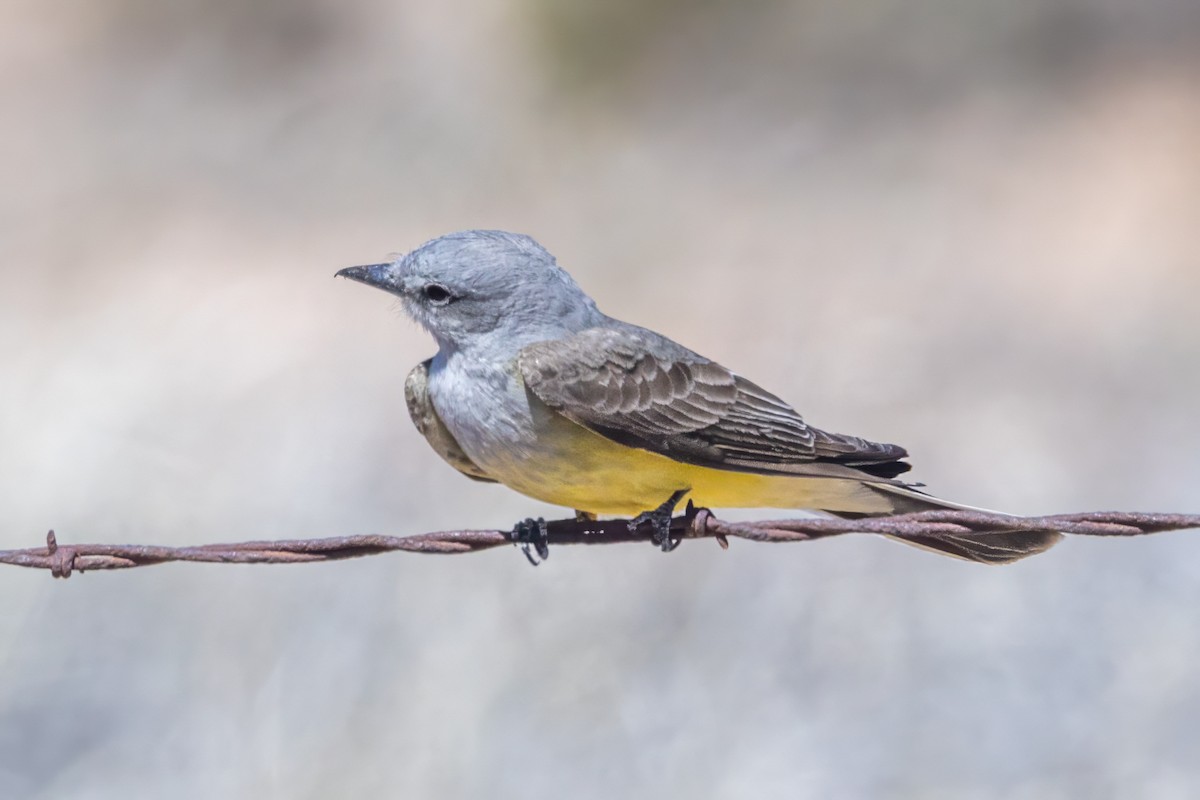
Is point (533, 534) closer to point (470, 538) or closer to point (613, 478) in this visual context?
point (613, 478)

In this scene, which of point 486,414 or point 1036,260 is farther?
point 1036,260

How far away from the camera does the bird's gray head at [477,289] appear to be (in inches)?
203

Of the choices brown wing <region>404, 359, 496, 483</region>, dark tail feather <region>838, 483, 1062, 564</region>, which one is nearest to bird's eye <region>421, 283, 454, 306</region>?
brown wing <region>404, 359, 496, 483</region>

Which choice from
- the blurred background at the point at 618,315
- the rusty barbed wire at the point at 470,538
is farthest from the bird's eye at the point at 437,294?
the blurred background at the point at 618,315

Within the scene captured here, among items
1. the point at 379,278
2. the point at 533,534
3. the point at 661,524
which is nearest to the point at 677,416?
the point at 661,524

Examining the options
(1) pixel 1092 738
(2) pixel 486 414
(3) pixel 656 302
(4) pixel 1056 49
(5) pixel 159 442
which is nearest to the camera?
(2) pixel 486 414

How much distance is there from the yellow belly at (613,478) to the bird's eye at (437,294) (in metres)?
0.69

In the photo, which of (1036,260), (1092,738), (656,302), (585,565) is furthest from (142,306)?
(1092,738)

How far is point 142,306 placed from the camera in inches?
500

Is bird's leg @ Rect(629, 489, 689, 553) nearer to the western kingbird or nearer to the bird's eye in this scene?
the western kingbird

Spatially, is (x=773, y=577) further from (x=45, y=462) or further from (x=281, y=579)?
(x=45, y=462)

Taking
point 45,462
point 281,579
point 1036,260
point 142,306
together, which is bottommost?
point 281,579

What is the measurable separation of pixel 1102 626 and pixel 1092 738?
68cm

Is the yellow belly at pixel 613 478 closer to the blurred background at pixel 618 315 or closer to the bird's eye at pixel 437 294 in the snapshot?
the bird's eye at pixel 437 294
